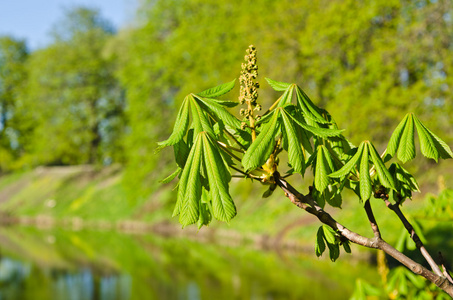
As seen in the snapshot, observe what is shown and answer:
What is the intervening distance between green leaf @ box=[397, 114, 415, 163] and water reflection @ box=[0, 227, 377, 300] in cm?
1284

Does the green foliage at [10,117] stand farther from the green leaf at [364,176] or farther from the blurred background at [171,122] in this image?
the green leaf at [364,176]

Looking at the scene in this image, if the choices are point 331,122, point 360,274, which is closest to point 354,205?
point 360,274

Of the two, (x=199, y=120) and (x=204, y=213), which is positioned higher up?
(x=199, y=120)

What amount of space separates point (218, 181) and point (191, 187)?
8 cm

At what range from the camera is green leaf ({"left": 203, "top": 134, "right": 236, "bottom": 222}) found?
1718mm

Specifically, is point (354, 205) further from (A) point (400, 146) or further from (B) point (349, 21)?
(A) point (400, 146)

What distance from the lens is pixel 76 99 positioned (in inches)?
1687

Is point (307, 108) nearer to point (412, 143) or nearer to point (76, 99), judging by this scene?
point (412, 143)

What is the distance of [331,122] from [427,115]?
45.2ft

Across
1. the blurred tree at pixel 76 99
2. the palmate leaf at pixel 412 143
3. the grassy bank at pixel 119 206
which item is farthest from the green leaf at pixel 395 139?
the blurred tree at pixel 76 99

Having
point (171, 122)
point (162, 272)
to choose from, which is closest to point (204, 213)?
point (162, 272)

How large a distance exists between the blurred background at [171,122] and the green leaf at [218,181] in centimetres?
51

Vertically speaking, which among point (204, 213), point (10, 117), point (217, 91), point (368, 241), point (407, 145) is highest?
point (10, 117)

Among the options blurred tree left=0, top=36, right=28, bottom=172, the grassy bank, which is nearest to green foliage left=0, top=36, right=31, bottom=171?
blurred tree left=0, top=36, right=28, bottom=172
